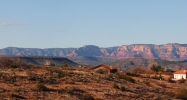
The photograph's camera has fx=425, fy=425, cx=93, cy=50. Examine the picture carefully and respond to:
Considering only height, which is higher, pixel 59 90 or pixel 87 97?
pixel 59 90

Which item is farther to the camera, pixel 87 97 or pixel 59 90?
pixel 59 90

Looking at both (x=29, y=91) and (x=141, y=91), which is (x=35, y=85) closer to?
(x=29, y=91)

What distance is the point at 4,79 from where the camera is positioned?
43312 mm

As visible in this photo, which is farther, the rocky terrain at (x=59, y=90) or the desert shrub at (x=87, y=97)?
the desert shrub at (x=87, y=97)

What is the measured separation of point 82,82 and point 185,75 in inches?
2620

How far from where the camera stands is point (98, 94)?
133 feet

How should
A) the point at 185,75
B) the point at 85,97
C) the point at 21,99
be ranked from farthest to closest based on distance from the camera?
the point at 185,75 → the point at 85,97 → the point at 21,99

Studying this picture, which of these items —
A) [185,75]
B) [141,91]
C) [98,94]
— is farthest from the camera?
[185,75]

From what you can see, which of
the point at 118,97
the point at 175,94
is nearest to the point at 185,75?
the point at 175,94

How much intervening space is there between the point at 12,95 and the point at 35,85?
7.27m

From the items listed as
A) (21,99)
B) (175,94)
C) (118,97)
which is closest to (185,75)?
(175,94)

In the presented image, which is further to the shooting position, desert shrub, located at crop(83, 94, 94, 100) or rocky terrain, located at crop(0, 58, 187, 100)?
desert shrub, located at crop(83, 94, 94, 100)

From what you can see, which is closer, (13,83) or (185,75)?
(13,83)

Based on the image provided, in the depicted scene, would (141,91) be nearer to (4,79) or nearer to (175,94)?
(175,94)
